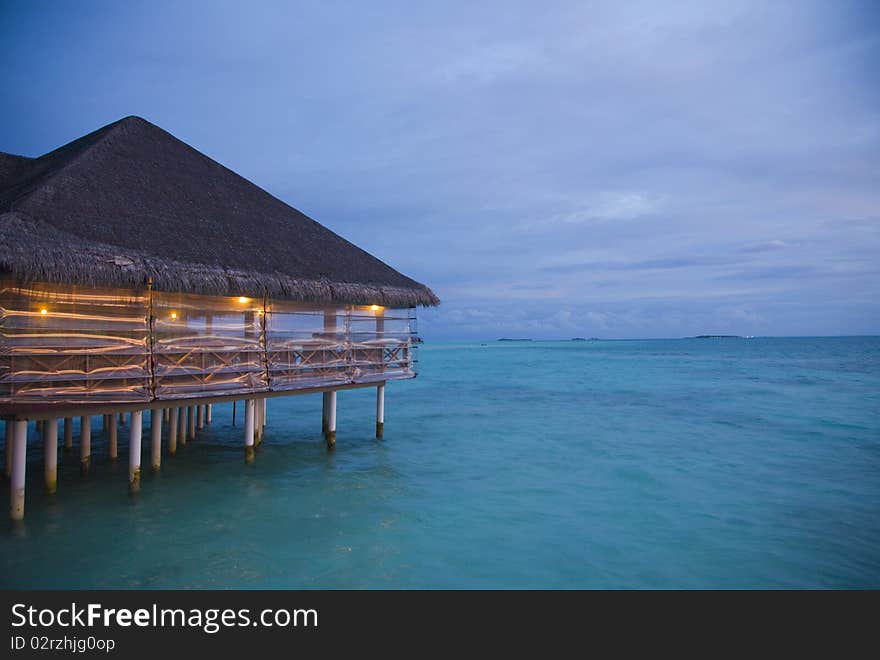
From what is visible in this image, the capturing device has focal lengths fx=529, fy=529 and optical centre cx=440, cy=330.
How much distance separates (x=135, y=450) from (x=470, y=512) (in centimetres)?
471

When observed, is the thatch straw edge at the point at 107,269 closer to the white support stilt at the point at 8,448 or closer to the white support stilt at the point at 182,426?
the white support stilt at the point at 8,448

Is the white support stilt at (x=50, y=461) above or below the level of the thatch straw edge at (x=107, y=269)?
below

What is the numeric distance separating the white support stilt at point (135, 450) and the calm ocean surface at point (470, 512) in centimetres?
23

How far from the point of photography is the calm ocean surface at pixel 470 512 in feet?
18.3

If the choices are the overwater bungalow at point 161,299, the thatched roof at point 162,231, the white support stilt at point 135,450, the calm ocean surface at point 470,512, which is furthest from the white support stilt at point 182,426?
the thatched roof at point 162,231

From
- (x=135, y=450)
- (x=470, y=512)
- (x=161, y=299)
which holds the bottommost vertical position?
(x=470, y=512)

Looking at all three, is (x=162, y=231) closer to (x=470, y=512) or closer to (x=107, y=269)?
(x=107, y=269)

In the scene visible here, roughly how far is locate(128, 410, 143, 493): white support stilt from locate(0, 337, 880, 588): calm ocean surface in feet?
0.75

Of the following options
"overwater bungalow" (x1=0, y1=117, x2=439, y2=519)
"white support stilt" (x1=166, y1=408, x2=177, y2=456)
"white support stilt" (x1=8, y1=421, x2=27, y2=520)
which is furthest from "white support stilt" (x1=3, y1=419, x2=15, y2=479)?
"white support stilt" (x1=166, y1=408, x2=177, y2=456)

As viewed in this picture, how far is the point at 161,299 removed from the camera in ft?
24.2

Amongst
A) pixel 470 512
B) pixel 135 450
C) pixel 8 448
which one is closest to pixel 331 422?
pixel 135 450

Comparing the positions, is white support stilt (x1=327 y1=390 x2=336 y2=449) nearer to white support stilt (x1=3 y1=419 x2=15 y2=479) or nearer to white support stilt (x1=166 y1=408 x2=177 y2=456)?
white support stilt (x1=166 y1=408 x2=177 y2=456)

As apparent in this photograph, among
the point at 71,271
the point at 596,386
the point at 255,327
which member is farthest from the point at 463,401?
the point at 71,271

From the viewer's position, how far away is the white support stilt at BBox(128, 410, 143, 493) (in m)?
7.07
